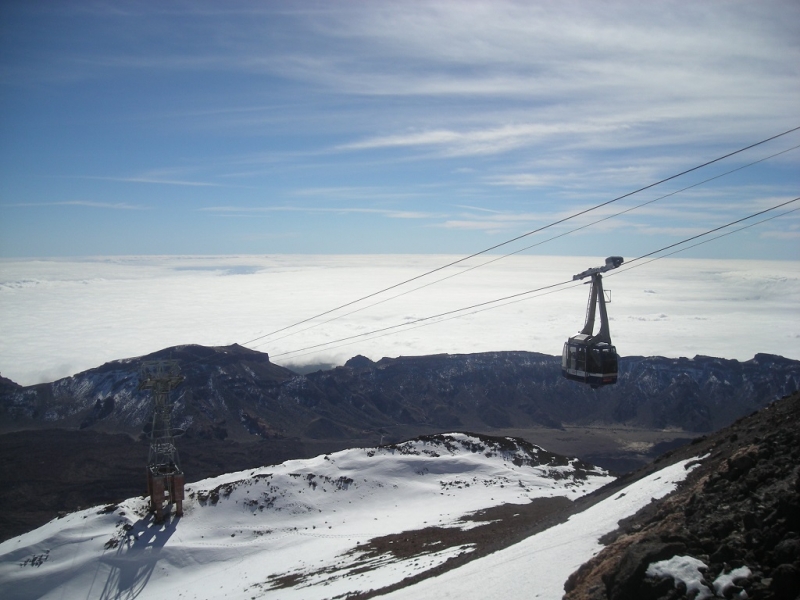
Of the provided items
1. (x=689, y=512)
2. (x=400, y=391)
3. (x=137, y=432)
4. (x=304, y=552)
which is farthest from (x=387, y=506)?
(x=400, y=391)

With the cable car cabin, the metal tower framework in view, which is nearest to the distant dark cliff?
the metal tower framework

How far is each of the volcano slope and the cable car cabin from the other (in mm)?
10810

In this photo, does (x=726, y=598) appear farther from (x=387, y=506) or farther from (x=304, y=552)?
(x=387, y=506)

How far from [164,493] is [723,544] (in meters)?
40.9

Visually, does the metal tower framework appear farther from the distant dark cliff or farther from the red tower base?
the distant dark cliff

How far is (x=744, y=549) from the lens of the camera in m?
14.0

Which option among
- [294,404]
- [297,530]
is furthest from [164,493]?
[294,404]

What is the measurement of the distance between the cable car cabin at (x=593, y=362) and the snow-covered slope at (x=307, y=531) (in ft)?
16.6

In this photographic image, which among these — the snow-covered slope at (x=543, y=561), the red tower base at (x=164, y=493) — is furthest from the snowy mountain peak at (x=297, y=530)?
the snow-covered slope at (x=543, y=561)

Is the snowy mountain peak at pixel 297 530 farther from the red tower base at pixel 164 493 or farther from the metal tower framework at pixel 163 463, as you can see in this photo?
the metal tower framework at pixel 163 463

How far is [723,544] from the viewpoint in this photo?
565 inches

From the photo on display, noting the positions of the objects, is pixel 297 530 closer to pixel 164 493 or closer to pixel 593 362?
pixel 164 493

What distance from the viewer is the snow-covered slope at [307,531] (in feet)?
94.0

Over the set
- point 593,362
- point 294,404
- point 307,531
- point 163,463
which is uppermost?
point 593,362
